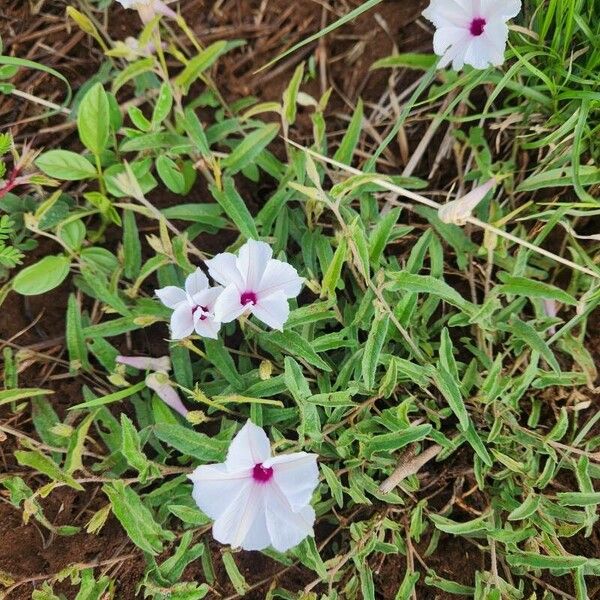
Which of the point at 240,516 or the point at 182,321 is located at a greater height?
the point at 182,321

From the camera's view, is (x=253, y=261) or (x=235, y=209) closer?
(x=253, y=261)

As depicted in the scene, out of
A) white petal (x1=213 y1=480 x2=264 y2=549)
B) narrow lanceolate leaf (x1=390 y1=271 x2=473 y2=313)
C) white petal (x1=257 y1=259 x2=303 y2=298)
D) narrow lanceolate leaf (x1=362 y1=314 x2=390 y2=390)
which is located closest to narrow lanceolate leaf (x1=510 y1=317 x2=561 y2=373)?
narrow lanceolate leaf (x1=390 y1=271 x2=473 y2=313)

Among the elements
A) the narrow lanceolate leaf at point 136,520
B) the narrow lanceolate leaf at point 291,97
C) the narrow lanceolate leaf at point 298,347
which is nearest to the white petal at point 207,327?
the narrow lanceolate leaf at point 298,347

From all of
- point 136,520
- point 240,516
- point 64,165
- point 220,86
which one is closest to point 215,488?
point 240,516

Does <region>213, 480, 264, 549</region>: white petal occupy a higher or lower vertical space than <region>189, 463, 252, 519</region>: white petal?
lower

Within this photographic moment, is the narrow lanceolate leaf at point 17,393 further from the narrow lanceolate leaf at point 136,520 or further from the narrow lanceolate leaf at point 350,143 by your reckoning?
the narrow lanceolate leaf at point 350,143

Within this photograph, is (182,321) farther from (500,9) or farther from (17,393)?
(500,9)

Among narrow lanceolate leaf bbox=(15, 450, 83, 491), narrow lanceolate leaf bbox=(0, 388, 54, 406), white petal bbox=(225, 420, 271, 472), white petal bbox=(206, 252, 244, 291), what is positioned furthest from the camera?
narrow lanceolate leaf bbox=(0, 388, 54, 406)

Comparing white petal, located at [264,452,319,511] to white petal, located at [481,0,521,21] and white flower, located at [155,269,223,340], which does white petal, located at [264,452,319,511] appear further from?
white petal, located at [481,0,521,21]
